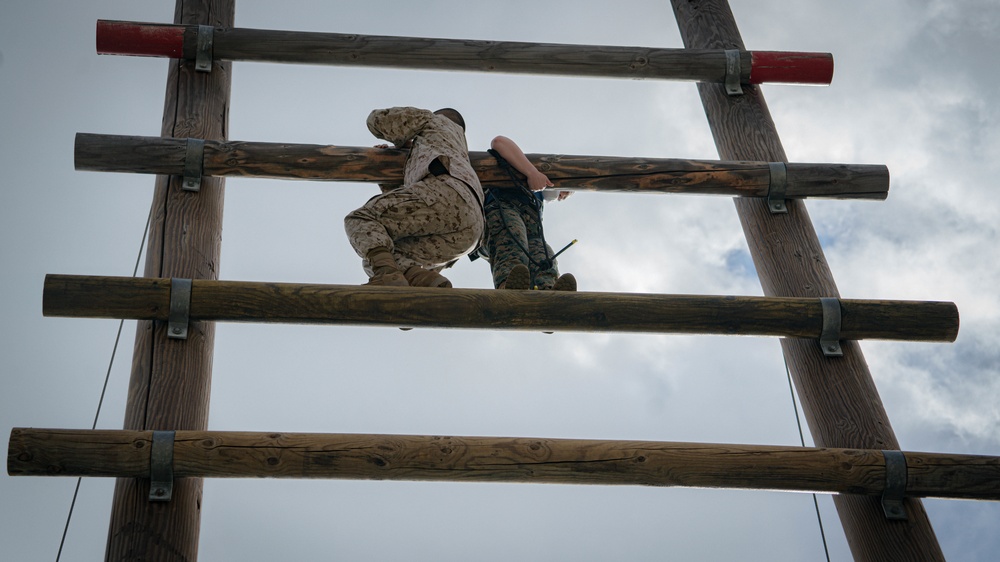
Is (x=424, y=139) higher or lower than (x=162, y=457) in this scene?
higher

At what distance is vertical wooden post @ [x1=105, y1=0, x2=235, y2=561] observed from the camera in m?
3.35

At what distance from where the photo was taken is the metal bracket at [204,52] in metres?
5.00

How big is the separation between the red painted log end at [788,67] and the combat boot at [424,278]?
2.22 metres

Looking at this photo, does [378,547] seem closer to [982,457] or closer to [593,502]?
[593,502]

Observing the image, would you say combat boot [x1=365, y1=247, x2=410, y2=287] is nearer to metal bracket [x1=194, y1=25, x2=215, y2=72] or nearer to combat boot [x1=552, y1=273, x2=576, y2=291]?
combat boot [x1=552, y1=273, x2=576, y2=291]

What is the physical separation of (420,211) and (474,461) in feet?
3.62

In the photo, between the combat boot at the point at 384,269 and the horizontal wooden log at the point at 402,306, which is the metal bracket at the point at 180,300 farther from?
the combat boot at the point at 384,269

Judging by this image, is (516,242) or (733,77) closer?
→ (516,242)

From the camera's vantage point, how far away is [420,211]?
4035 millimetres

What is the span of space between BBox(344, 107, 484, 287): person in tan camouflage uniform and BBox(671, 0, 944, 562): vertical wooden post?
1271 millimetres

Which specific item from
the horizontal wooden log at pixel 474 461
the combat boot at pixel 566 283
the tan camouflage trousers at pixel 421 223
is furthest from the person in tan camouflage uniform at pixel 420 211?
the horizontal wooden log at pixel 474 461

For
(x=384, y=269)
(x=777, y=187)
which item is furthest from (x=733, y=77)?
(x=384, y=269)

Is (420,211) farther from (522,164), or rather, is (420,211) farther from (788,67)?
(788,67)

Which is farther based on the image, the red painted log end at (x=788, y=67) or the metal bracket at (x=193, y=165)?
the red painted log end at (x=788, y=67)
